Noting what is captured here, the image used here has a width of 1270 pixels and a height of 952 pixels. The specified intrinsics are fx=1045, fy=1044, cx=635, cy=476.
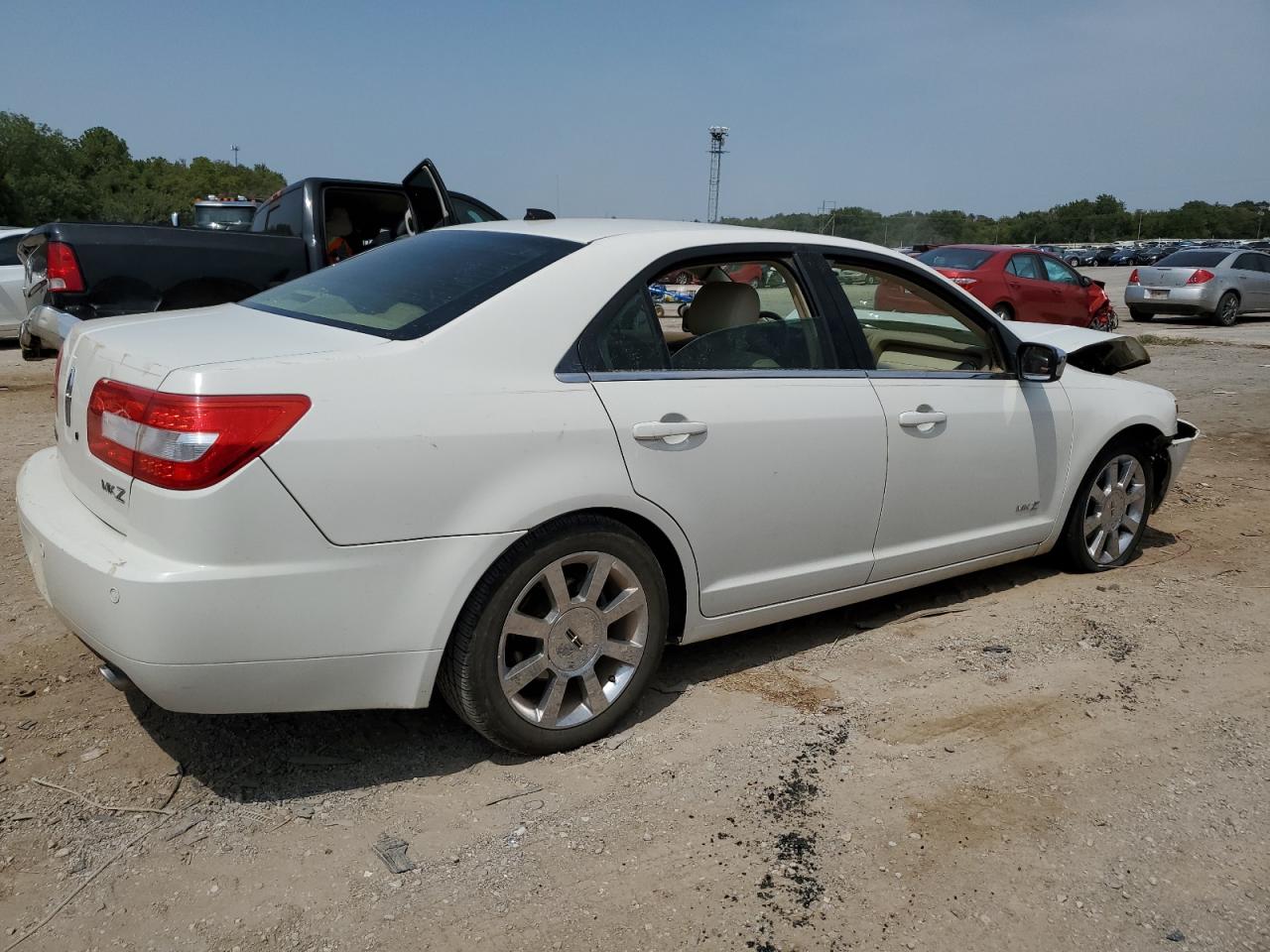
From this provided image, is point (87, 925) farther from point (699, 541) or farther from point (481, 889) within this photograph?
point (699, 541)

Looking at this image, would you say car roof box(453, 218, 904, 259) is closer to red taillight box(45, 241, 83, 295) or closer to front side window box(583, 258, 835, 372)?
front side window box(583, 258, 835, 372)

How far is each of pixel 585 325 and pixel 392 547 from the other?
89cm

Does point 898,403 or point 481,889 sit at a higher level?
point 898,403

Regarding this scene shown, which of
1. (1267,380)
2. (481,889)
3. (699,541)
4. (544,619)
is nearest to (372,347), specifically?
(544,619)

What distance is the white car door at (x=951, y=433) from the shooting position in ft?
12.5

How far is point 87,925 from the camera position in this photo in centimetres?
233

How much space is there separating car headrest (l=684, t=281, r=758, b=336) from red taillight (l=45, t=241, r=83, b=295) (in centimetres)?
482

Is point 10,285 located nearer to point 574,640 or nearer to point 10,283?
point 10,283

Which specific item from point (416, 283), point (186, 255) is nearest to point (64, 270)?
point (186, 255)

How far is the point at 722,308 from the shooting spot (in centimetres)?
375

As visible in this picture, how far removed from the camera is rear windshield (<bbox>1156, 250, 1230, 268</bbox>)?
19312 mm

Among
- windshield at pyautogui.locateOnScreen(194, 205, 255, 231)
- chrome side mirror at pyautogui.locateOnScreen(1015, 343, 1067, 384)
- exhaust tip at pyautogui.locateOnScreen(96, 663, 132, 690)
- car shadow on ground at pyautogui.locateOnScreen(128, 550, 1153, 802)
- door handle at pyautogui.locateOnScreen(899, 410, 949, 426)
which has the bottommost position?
car shadow on ground at pyautogui.locateOnScreen(128, 550, 1153, 802)

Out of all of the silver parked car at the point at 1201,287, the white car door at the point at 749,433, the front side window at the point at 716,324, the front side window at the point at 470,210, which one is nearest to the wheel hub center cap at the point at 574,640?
the white car door at the point at 749,433

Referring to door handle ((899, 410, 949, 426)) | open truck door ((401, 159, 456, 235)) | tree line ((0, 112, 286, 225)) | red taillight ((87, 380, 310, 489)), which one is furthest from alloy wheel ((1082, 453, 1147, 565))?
tree line ((0, 112, 286, 225))
